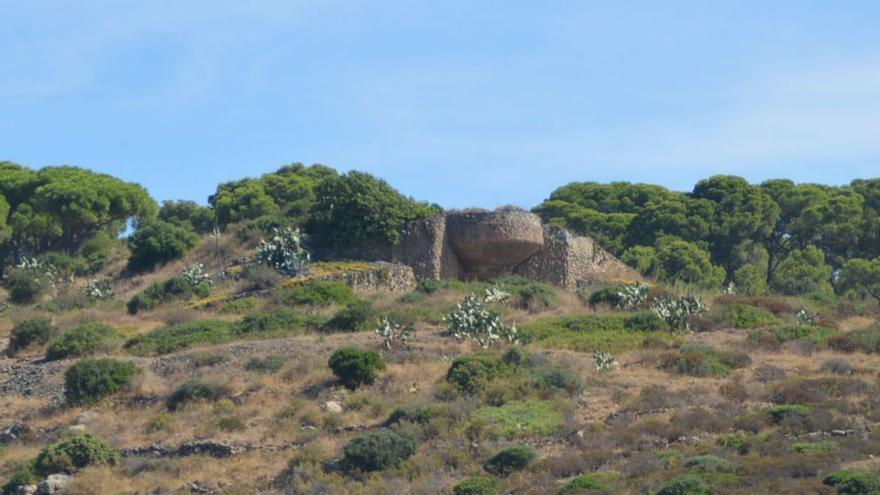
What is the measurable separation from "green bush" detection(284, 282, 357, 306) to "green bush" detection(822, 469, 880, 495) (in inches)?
841

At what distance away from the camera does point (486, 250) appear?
53438mm

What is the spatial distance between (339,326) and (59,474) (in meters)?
11.2

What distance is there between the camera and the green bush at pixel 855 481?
96.2 ft

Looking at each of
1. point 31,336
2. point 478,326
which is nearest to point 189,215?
point 31,336

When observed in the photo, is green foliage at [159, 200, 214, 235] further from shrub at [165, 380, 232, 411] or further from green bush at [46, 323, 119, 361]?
shrub at [165, 380, 232, 411]

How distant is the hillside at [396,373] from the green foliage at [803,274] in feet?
0.97

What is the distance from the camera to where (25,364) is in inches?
1773

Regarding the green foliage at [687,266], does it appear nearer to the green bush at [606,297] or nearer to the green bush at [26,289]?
the green bush at [606,297]

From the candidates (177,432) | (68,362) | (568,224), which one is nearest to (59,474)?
(177,432)

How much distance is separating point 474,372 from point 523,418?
253 centimetres

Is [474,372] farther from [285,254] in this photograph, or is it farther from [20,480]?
[285,254]

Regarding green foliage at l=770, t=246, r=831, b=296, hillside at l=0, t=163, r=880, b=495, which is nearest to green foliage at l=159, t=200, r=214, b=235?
hillside at l=0, t=163, r=880, b=495

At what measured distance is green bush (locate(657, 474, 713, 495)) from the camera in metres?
30.2

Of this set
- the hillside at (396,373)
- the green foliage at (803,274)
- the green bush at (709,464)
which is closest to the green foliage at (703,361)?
the hillside at (396,373)
